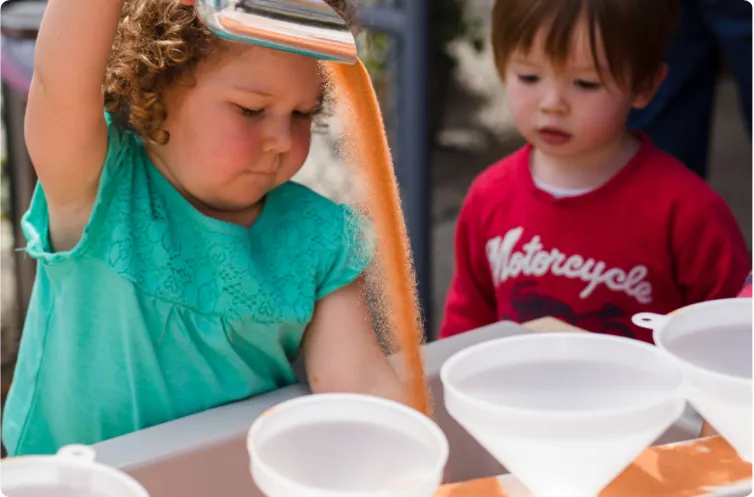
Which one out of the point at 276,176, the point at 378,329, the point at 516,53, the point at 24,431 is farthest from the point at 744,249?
the point at 24,431

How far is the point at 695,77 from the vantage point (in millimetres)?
1888

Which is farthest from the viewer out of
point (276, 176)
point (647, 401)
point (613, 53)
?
point (613, 53)

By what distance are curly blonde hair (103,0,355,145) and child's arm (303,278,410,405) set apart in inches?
9.1

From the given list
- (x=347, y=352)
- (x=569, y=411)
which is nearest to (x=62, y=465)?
(x=569, y=411)

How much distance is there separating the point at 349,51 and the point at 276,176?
1.08 ft

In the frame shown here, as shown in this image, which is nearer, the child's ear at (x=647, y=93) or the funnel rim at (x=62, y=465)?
the funnel rim at (x=62, y=465)

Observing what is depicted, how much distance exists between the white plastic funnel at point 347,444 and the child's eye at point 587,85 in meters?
0.89

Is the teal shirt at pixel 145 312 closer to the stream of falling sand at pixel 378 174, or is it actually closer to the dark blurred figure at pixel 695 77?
the stream of falling sand at pixel 378 174

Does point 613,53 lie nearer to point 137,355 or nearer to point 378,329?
point 378,329

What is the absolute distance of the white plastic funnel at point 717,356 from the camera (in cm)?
56

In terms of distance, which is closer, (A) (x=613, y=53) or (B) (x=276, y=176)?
(B) (x=276, y=176)

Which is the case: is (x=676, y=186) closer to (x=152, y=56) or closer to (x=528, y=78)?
(x=528, y=78)

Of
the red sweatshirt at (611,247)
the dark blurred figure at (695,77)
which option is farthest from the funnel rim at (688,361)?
the dark blurred figure at (695,77)

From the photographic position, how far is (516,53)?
4.48 ft
